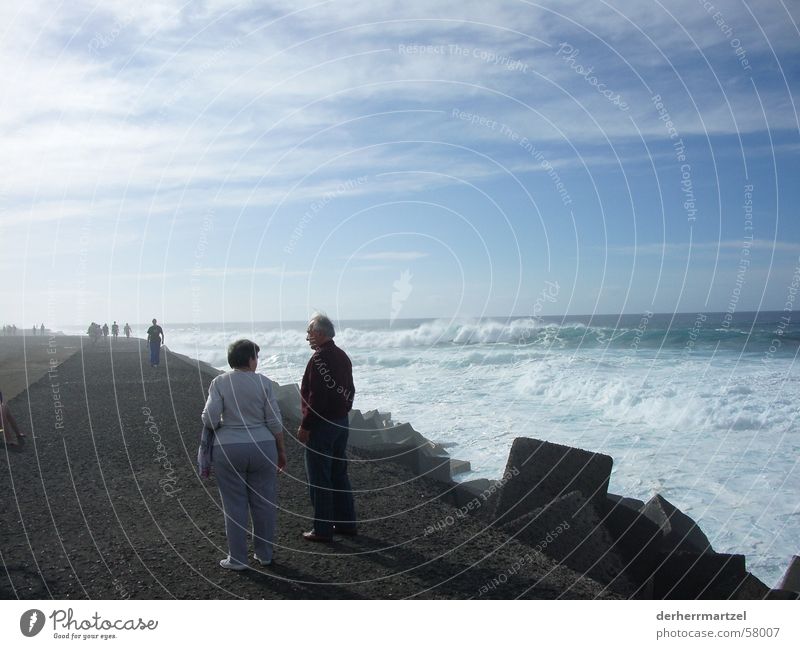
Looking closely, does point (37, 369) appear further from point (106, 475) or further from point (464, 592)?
point (464, 592)

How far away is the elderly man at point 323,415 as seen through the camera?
6055mm

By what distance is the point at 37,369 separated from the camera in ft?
84.6

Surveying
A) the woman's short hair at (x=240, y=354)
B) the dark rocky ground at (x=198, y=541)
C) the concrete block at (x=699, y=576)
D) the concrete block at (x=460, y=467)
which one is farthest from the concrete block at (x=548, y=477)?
the concrete block at (x=460, y=467)

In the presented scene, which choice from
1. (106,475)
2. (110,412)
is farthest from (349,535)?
(110,412)

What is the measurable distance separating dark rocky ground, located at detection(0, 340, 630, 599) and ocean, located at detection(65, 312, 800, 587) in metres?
2.88

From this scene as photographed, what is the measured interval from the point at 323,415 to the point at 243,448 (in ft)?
3.11

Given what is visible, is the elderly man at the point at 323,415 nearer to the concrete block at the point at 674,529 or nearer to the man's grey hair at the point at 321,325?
the man's grey hair at the point at 321,325

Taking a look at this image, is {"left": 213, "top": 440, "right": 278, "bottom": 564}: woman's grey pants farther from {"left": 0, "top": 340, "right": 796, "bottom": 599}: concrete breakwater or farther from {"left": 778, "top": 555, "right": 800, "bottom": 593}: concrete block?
{"left": 778, "top": 555, "right": 800, "bottom": 593}: concrete block

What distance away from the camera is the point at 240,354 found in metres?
5.41

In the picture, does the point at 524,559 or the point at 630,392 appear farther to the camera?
the point at 630,392

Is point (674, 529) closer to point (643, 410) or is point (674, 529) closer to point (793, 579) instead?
point (793, 579)

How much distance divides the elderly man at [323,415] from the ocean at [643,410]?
3.44m

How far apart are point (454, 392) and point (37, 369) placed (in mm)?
14713

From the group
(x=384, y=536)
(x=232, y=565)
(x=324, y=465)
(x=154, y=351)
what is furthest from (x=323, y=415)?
(x=154, y=351)
